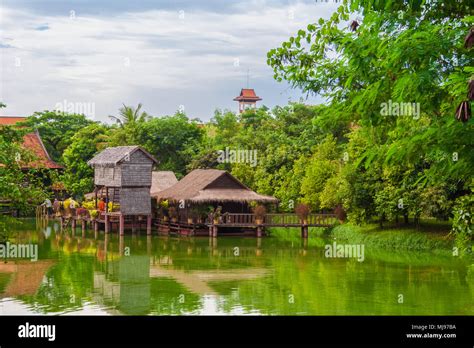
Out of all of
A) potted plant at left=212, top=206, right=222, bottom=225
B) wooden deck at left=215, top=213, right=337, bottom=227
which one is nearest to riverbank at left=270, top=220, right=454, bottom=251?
wooden deck at left=215, top=213, right=337, bottom=227

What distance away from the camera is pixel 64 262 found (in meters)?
21.3

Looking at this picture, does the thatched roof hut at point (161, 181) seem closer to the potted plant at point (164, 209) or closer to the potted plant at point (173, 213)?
the potted plant at point (164, 209)

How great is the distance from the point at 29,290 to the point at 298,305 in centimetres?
564

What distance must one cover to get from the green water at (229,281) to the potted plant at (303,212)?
310cm

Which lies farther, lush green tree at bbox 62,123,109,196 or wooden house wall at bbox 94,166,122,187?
lush green tree at bbox 62,123,109,196

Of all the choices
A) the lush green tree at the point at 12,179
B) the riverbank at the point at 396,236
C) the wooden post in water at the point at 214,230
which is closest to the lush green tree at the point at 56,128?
the wooden post in water at the point at 214,230

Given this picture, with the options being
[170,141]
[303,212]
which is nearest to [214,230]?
[303,212]

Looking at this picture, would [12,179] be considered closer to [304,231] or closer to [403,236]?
[403,236]

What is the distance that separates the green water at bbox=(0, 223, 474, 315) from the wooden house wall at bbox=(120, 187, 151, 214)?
295cm

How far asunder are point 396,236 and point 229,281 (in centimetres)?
940

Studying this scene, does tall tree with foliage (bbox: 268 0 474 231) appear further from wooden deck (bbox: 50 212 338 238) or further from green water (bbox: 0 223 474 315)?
wooden deck (bbox: 50 212 338 238)

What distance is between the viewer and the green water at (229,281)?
565 inches

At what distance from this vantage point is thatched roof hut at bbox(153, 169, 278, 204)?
98.0 feet
